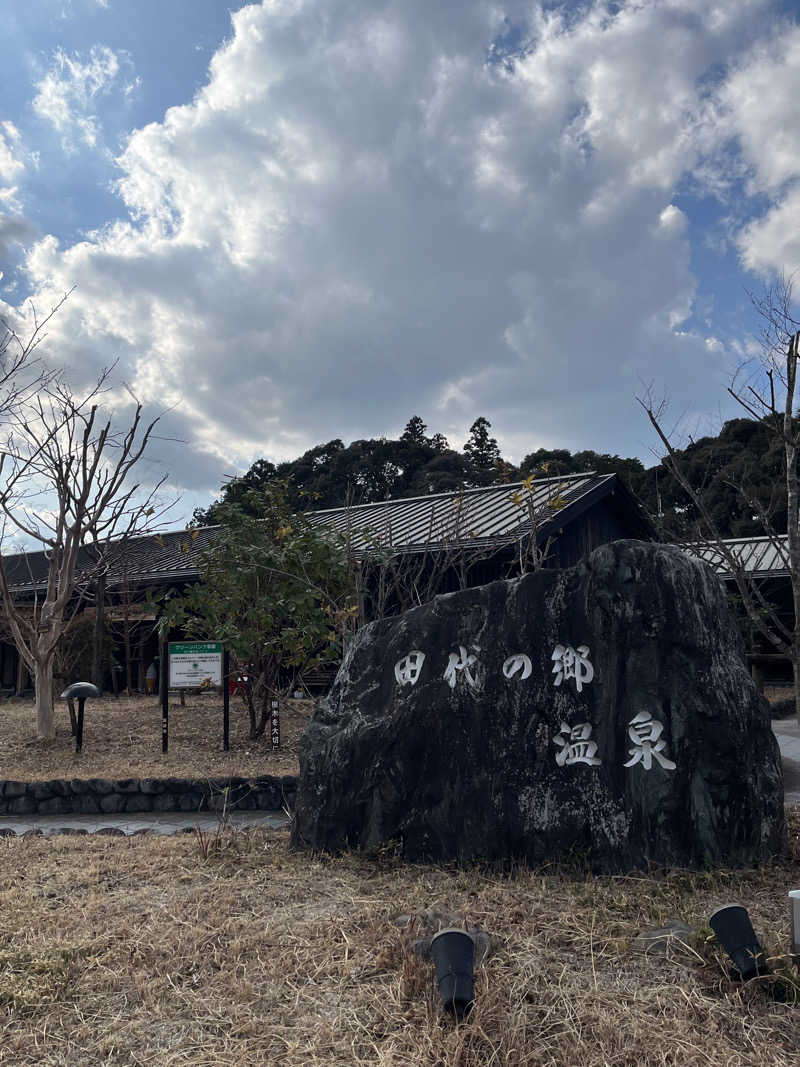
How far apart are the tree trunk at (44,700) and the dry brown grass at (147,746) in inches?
7.4

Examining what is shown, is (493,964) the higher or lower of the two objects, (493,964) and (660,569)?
the lower

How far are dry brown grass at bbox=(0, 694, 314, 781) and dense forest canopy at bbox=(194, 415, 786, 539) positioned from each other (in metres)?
10.3

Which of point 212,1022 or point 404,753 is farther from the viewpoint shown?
point 404,753

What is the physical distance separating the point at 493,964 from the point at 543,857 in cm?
140

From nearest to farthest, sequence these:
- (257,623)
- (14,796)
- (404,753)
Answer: (404,753), (14,796), (257,623)

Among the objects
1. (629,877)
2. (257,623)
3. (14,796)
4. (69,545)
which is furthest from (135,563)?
(629,877)

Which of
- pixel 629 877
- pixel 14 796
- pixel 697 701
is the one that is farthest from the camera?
pixel 14 796

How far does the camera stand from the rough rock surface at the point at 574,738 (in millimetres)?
4590

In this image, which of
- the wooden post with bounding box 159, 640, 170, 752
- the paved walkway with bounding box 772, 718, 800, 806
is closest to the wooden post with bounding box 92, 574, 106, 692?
the wooden post with bounding box 159, 640, 170, 752

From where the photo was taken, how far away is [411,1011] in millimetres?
2988

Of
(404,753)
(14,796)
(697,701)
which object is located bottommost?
(14,796)

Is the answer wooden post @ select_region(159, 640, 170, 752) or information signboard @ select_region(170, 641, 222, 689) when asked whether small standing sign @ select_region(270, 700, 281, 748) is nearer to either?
information signboard @ select_region(170, 641, 222, 689)

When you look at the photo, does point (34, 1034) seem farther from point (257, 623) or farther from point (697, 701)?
point (257, 623)

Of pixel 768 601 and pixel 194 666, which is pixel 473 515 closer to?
pixel 194 666
